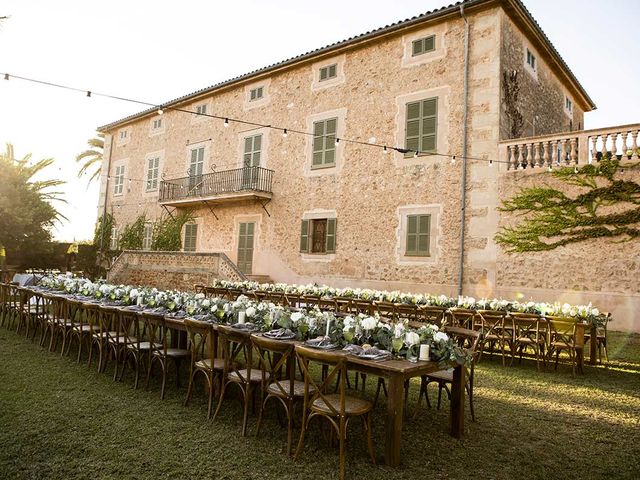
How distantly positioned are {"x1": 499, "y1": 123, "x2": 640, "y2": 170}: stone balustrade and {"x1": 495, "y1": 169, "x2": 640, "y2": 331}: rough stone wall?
28 cm

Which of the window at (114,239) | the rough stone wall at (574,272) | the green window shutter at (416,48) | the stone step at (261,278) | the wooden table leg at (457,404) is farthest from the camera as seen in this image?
the window at (114,239)

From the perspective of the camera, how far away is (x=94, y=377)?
5.00 meters

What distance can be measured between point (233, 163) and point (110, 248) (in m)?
7.80

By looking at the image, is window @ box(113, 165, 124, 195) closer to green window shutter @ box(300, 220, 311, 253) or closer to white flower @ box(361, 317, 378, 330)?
green window shutter @ box(300, 220, 311, 253)

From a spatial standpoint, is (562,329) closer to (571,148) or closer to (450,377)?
(450,377)

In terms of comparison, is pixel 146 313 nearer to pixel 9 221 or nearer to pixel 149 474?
pixel 149 474

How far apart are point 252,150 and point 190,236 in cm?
395

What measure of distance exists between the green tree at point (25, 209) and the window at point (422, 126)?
1371 cm

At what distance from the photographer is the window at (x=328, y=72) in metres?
12.8

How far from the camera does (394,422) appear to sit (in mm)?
3090

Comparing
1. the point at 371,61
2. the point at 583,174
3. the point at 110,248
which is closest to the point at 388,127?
the point at 371,61

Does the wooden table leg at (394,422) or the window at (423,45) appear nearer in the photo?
the wooden table leg at (394,422)

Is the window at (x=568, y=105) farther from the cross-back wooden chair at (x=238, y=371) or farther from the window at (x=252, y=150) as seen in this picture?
the cross-back wooden chair at (x=238, y=371)

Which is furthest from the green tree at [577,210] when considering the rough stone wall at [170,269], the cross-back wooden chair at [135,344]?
the cross-back wooden chair at [135,344]
